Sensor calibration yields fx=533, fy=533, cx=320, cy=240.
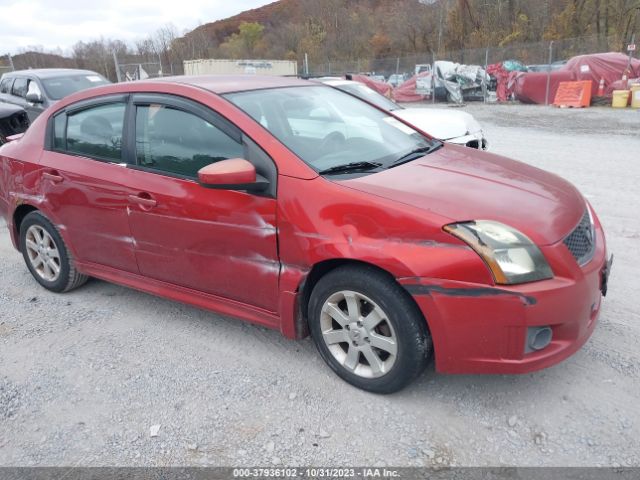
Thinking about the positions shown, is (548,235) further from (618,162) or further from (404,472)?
(618,162)

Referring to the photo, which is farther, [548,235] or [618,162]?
[618,162]

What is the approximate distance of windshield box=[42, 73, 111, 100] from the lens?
11.0 meters

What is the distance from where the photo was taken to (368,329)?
111 inches

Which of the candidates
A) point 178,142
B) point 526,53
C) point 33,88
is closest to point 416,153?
point 178,142

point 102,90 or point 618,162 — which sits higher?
point 102,90

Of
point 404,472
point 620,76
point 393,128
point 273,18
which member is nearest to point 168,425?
point 404,472

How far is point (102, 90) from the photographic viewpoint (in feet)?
12.9

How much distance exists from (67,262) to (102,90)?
4.57 feet

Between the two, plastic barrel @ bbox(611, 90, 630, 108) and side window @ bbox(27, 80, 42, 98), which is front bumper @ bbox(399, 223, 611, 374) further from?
plastic barrel @ bbox(611, 90, 630, 108)

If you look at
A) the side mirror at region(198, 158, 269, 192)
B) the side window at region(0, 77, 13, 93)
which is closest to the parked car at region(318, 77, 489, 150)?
the side mirror at region(198, 158, 269, 192)

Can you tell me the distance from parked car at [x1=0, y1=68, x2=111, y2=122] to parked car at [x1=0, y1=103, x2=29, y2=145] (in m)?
1.28

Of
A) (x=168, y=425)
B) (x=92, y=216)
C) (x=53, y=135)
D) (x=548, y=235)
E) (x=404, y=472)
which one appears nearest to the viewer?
(x=404, y=472)

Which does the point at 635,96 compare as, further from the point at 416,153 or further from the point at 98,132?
the point at 98,132

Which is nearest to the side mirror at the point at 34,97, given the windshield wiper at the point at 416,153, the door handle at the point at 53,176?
the door handle at the point at 53,176
